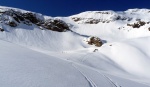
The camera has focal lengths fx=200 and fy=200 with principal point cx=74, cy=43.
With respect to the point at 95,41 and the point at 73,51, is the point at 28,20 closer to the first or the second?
the point at 95,41

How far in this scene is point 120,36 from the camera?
6550 cm

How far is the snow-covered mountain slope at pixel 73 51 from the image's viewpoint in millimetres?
11651

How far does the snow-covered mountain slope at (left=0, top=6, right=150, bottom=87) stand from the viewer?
1165 cm

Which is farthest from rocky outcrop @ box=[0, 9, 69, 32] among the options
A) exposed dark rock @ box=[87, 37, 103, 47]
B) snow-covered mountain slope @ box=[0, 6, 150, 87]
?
exposed dark rock @ box=[87, 37, 103, 47]

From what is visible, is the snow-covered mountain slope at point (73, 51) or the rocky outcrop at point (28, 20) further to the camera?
the rocky outcrop at point (28, 20)

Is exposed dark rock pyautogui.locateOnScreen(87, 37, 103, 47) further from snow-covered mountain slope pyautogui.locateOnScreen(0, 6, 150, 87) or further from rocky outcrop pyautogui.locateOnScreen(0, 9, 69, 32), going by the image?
rocky outcrop pyautogui.locateOnScreen(0, 9, 69, 32)

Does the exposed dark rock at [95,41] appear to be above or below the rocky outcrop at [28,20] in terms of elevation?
below

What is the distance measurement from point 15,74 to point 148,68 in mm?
25183

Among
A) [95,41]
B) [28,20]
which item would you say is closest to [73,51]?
[95,41]

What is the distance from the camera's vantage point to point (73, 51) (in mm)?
41531

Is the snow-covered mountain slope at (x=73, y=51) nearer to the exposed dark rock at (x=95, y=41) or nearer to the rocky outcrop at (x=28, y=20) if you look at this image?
the rocky outcrop at (x=28, y=20)

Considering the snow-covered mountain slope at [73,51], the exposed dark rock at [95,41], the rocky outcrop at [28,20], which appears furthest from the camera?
the exposed dark rock at [95,41]

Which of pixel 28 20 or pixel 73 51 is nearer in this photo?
pixel 73 51

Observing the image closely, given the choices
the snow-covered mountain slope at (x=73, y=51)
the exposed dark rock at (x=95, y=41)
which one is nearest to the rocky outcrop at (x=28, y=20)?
the snow-covered mountain slope at (x=73, y=51)
